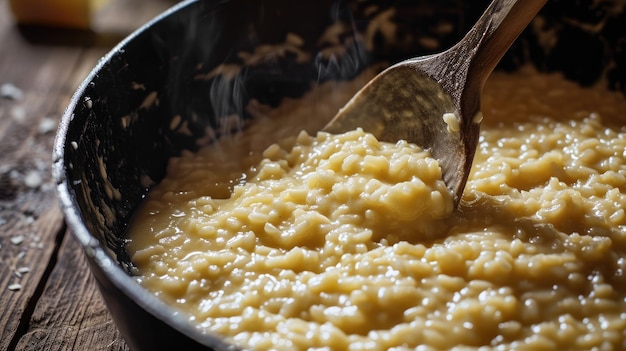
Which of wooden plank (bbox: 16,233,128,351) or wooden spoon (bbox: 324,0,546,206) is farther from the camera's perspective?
wooden plank (bbox: 16,233,128,351)

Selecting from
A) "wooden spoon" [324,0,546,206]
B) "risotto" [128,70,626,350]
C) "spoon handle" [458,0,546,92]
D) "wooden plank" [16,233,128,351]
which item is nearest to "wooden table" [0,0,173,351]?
"wooden plank" [16,233,128,351]

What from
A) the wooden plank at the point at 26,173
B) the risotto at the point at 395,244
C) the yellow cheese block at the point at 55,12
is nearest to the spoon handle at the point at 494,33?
the risotto at the point at 395,244

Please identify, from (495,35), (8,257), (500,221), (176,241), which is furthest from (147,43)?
(500,221)

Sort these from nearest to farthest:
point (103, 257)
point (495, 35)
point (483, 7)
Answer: point (103, 257)
point (495, 35)
point (483, 7)

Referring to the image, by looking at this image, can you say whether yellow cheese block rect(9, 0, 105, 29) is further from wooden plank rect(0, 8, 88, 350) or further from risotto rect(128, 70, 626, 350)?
risotto rect(128, 70, 626, 350)

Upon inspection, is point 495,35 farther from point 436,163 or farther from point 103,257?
point 103,257

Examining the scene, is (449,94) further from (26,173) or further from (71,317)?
(26,173)
